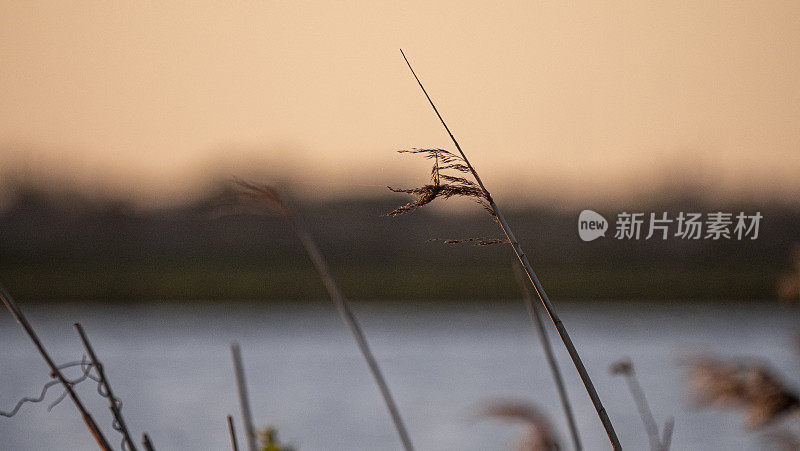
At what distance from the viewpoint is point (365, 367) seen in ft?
46.9

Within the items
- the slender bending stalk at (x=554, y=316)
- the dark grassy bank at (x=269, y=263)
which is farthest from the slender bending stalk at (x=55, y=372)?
the dark grassy bank at (x=269, y=263)

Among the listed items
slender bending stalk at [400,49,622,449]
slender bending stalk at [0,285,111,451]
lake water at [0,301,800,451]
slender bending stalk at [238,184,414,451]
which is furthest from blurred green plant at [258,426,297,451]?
slender bending stalk at [400,49,622,449]

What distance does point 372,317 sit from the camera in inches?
866

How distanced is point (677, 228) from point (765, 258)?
21.6 ft

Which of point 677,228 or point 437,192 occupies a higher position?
point 677,228

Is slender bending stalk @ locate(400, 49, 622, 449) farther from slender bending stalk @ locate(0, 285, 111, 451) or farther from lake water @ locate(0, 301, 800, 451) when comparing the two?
lake water @ locate(0, 301, 800, 451)

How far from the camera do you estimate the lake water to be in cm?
892

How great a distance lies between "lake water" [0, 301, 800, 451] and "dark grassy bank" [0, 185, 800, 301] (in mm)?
684

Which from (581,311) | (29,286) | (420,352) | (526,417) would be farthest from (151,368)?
(526,417)

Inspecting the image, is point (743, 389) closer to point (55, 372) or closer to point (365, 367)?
point (55, 372)

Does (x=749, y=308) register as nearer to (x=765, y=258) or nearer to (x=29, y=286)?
(x=765, y=258)

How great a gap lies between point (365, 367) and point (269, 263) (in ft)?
37.4

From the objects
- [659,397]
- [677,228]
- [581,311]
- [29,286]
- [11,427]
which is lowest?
[677,228]

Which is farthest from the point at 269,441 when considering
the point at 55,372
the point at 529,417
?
the point at 55,372
